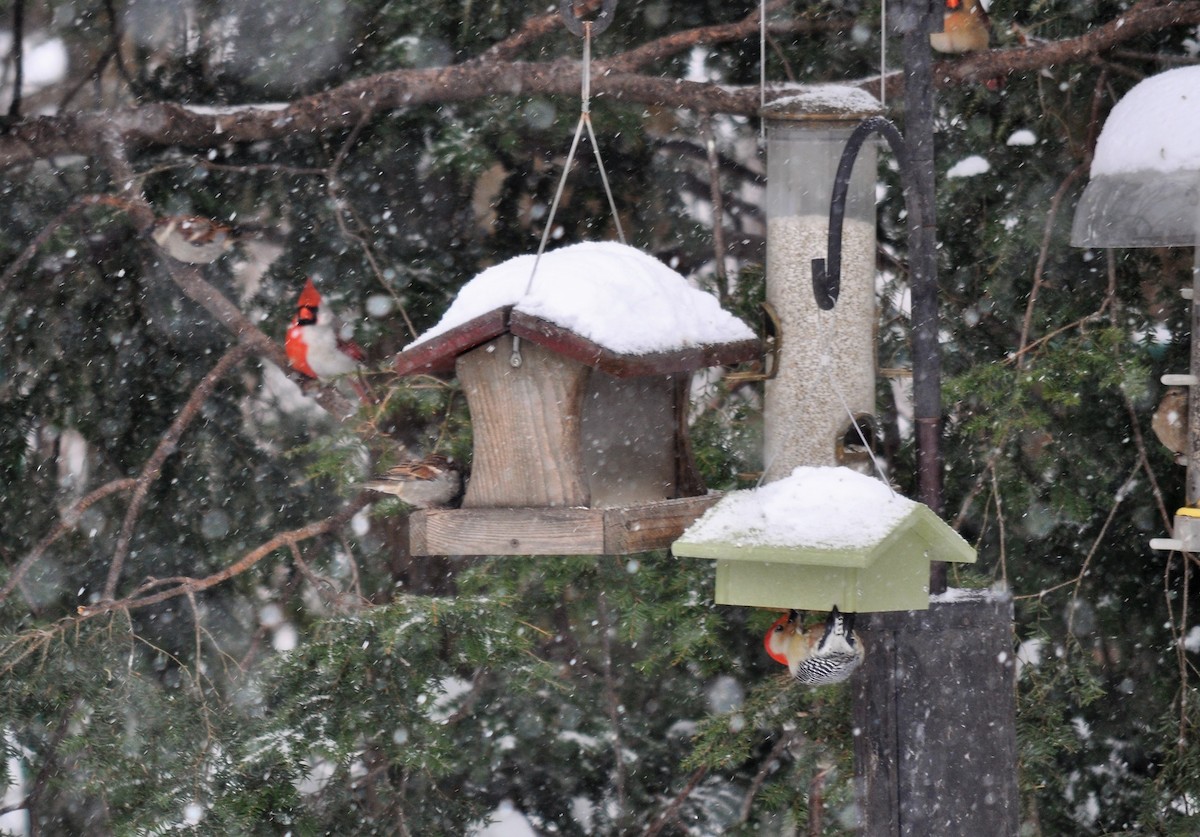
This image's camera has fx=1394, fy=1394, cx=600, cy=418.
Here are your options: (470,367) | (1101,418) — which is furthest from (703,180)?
(470,367)

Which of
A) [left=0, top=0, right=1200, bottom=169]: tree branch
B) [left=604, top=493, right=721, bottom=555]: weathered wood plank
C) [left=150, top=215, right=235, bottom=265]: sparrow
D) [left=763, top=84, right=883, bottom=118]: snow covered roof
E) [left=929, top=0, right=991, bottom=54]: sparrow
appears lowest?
[left=604, top=493, right=721, bottom=555]: weathered wood plank

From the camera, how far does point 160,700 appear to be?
128 inches

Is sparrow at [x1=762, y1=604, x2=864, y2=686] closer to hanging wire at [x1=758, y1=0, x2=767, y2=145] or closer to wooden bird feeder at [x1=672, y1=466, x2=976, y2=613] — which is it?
wooden bird feeder at [x1=672, y1=466, x2=976, y2=613]

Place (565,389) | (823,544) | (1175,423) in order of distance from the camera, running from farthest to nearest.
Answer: (1175,423) < (565,389) < (823,544)

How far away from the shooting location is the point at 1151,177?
9.04 feet

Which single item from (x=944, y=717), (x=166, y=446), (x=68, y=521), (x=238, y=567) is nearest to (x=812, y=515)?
(x=944, y=717)

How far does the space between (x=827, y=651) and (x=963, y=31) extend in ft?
5.83

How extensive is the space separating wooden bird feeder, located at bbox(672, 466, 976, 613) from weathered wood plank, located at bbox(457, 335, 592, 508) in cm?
23

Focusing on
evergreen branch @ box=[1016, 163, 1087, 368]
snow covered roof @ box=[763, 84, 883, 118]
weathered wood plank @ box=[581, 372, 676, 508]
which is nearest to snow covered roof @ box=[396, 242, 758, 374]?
weathered wood plank @ box=[581, 372, 676, 508]

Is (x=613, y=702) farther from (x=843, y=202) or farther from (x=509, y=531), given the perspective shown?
(x=843, y=202)

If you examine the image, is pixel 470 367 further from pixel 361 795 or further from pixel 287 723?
pixel 361 795

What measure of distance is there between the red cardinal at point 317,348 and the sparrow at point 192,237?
369mm

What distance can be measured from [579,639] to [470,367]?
1.82 metres

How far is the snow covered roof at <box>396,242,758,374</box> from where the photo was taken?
2080 mm
